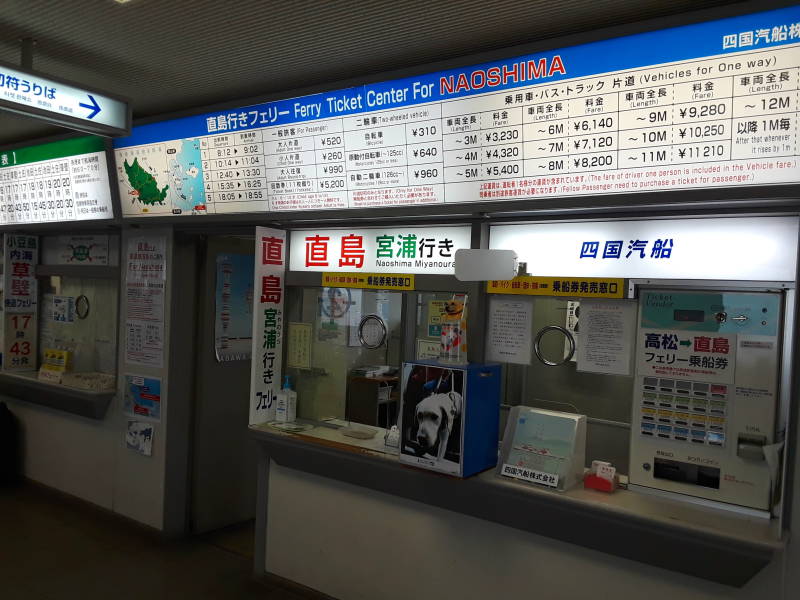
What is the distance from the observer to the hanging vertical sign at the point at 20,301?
5949 millimetres

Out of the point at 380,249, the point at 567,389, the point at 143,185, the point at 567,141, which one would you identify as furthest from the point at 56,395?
the point at 567,141

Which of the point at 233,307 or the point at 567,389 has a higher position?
the point at 233,307

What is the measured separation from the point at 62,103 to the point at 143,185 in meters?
1.36

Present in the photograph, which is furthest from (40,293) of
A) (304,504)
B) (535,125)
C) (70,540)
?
(535,125)

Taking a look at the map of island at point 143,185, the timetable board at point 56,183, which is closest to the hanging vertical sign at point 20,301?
the timetable board at point 56,183

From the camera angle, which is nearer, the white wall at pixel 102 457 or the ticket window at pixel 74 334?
the white wall at pixel 102 457

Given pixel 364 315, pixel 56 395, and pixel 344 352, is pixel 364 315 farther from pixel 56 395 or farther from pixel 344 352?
pixel 56 395

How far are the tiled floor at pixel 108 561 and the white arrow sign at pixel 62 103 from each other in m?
2.85

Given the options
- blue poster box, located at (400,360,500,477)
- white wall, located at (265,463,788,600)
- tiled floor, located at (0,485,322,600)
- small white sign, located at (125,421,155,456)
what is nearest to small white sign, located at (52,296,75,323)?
small white sign, located at (125,421,155,456)

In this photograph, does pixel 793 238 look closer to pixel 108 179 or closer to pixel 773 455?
pixel 773 455

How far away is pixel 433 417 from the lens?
3094 mm

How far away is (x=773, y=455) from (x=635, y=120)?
4.96 feet

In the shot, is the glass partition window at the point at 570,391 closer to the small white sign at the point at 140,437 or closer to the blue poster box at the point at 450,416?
the blue poster box at the point at 450,416

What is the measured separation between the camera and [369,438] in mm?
3775
